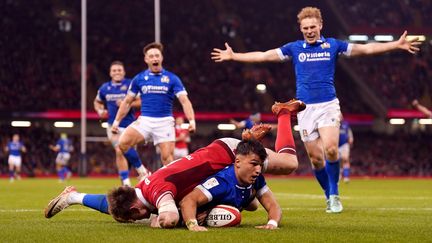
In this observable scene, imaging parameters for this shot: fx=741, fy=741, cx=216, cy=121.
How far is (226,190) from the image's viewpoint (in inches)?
278

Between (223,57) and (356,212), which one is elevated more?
(223,57)

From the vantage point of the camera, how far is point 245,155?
691 cm

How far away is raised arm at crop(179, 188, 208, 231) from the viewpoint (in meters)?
6.68

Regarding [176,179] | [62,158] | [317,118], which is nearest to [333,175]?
[317,118]

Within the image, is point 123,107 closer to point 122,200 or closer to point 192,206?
point 122,200

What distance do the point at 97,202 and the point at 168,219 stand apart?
1460 millimetres

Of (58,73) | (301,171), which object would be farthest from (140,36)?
(301,171)

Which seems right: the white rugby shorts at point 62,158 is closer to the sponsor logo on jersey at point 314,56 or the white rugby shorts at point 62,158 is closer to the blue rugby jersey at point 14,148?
the blue rugby jersey at point 14,148

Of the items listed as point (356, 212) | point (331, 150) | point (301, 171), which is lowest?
point (301, 171)

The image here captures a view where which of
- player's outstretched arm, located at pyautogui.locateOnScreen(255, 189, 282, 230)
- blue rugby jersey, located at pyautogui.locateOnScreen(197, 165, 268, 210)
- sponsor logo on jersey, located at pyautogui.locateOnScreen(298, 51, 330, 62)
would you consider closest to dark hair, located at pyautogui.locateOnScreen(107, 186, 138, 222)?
blue rugby jersey, located at pyautogui.locateOnScreen(197, 165, 268, 210)

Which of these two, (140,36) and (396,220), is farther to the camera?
(140,36)

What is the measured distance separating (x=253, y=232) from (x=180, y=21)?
130 ft

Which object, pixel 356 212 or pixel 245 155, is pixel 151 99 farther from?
pixel 245 155

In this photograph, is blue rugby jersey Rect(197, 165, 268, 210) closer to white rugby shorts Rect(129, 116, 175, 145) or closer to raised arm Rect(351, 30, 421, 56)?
raised arm Rect(351, 30, 421, 56)
